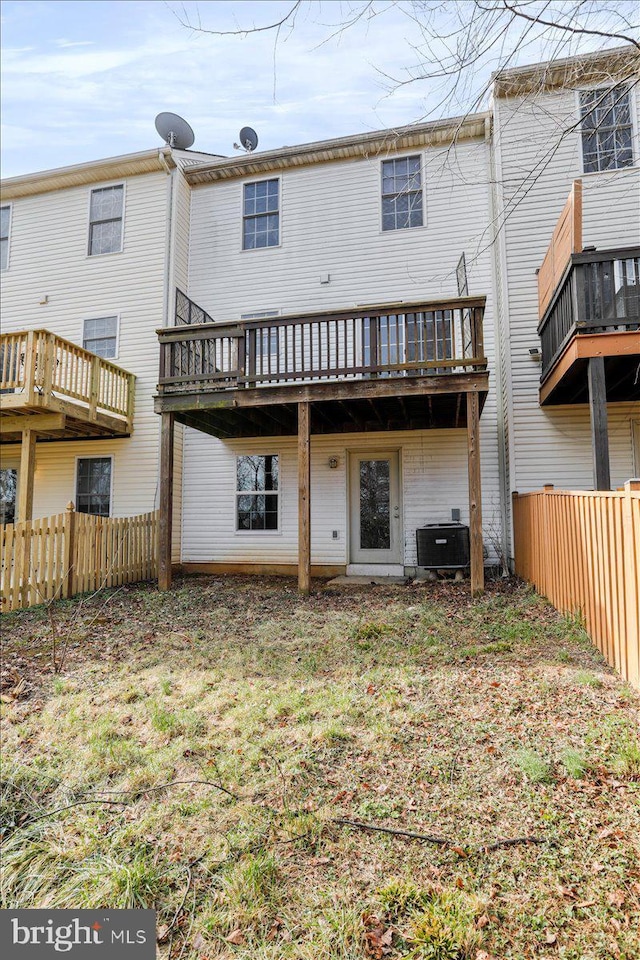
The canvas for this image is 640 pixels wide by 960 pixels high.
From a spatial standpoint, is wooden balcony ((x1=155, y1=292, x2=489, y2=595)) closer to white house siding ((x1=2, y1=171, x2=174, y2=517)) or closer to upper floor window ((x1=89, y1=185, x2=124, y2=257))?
white house siding ((x1=2, y1=171, x2=174, y2=517))

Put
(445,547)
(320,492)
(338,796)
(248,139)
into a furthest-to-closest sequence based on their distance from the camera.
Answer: (248,139), (320,492), (445,547), (338,796)

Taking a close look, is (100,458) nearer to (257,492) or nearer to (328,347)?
(257,492)

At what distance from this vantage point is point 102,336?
10.8 m

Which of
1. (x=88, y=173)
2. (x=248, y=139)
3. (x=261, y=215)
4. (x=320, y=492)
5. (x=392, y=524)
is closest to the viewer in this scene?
(x=392, y=524)

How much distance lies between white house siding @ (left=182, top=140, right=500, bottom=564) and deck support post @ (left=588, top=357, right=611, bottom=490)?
2978mm

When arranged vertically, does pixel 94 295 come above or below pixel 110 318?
above

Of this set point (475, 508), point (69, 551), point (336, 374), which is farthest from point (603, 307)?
point (69, 551)

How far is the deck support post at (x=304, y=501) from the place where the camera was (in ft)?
23.9

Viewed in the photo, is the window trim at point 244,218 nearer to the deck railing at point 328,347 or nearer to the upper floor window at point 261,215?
the upper floor window at point 261,215

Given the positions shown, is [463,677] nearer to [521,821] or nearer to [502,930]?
[521,821]

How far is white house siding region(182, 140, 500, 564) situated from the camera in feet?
29.9

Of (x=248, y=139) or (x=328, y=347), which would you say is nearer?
(x=328, y=347)

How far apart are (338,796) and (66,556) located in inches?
237

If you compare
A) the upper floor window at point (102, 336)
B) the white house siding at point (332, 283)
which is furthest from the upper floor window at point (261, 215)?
the upper floor window at point (102, 336)
